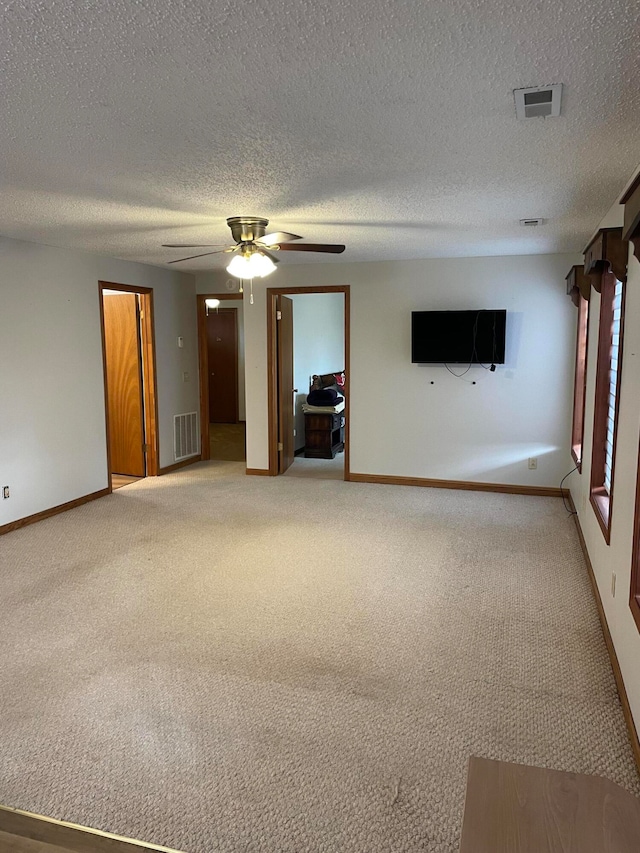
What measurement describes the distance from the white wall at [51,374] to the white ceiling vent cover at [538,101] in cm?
401

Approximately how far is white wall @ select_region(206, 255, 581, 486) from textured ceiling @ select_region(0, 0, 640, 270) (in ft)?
6.13

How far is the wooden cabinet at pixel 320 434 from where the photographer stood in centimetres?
768

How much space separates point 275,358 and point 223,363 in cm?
408

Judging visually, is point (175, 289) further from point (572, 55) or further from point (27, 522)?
point (572, 55)

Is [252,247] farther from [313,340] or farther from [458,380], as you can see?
[313,340]

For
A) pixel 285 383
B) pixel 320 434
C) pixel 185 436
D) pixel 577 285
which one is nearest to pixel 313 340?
pixel 320 434

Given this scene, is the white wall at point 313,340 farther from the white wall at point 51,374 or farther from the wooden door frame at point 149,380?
the white wall at point 51,374

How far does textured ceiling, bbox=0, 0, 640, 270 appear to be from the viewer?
1.55 m

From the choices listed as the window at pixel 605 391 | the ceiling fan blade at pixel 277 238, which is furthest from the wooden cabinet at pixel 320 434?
the window at pixel 605 391

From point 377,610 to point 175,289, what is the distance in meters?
4.83

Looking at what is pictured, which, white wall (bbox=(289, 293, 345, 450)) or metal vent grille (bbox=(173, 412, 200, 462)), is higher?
white wall (bbox=(289, 293, 345, 450))

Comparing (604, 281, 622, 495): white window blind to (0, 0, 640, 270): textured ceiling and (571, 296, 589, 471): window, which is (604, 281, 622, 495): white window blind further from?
(571, 296, 589, 471): window

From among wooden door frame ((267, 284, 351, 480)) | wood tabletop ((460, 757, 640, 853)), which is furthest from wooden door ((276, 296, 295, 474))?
wood tabletop ((460, 757, 640, 853))

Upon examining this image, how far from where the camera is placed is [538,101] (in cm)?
205
